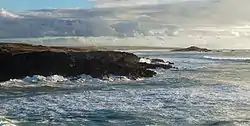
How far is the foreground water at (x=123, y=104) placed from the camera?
17.2m

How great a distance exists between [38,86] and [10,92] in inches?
141

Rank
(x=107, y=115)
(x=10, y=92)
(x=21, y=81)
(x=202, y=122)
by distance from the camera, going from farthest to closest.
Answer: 1. (x=21, y=81)
2. (x=10, y=92)
3. (x=107, y=115)
4. (x=202, y=122)

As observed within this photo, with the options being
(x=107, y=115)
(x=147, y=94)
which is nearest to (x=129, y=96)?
(x=147, y=94)

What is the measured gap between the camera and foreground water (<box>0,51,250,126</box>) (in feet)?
56.5

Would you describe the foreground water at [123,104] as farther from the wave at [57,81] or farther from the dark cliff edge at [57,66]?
the dark cliff edge at [57,66]

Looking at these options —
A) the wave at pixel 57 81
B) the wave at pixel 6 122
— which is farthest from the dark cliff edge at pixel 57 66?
the wave at pixel 6 122

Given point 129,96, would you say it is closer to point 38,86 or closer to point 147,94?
point 147,94

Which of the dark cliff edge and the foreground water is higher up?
the dark cliff edge

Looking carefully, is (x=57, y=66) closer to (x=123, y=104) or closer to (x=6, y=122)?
(x=123, y=104)

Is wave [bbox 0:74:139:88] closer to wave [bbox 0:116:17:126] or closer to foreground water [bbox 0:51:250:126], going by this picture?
foreground water [bbox 0:51:250:126]

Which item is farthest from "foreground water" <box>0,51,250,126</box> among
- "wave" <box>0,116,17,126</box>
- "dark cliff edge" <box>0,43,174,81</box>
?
"dark cliff edge" <box>0,43,174,81</box>

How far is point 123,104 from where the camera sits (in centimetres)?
2122

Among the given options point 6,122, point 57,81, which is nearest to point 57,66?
point 57,81

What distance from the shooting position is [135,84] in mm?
31281
